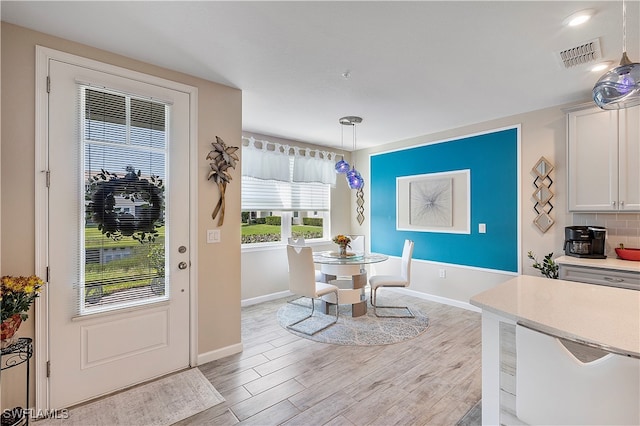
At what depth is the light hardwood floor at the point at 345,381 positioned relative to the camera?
79.3 inches

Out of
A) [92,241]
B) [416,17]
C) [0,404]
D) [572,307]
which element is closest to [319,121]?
[416,17]

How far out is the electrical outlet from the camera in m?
2.74

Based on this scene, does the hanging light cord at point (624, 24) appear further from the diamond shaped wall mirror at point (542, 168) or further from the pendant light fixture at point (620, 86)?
the diamond shaped wall mirror at point (542, 168)

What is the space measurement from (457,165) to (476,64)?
2.09 m

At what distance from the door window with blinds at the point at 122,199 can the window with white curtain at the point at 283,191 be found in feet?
6.36

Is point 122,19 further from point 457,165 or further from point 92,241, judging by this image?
point 457,165

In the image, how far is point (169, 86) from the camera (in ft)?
8.32

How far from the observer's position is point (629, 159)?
2.78 meters

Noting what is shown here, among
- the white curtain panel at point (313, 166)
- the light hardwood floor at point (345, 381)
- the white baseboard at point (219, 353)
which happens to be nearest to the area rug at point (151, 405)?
the light hardwood floor at point (345, 381)

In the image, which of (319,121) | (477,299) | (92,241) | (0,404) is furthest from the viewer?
(319,121)

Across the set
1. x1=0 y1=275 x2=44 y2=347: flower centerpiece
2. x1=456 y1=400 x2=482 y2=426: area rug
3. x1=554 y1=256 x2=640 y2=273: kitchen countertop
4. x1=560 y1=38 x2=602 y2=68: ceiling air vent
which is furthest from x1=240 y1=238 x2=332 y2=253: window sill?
x1=560 y1=38 x2=602 y2=68: ceiling air vent

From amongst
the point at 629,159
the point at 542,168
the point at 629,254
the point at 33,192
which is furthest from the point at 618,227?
the point at 33,192

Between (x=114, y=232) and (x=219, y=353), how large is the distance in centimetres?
145

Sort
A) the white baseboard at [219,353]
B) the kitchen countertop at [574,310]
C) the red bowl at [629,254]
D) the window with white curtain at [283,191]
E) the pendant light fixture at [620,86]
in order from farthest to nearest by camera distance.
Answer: the window with white curtain at [283,191] < the red bowl at [629,254] < the white baseboard at [219,353] < the pendant light fixture at [620,86] < the kitchen countertop at [574,310]
